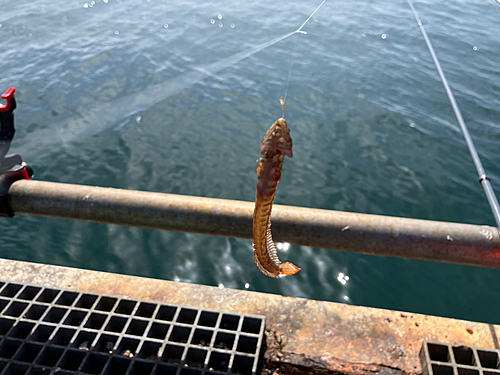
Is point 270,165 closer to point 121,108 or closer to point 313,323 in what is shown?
point 313,323

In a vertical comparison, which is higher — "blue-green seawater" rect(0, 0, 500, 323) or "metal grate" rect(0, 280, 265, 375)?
"metal grate" rect(0, 280, 265, 375)

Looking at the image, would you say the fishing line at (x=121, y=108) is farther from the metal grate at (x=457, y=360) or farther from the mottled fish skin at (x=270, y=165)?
the mottled fish skin at (x=270, y=165)

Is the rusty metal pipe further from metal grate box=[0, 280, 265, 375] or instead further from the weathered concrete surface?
the weathered concrete surface

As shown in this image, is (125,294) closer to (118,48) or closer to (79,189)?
(79,189)

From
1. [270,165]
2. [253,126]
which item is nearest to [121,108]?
[253,126]

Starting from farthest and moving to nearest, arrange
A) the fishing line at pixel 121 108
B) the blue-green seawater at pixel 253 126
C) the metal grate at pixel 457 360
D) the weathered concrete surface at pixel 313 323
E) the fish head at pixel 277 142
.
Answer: the fishing line at pixel 121 108, the blue-green seawater at pixel 253 126, the weathered concrete surface at pixel 313 323, the metal grate at pixel 457 360, the fish head at pixel 277 142

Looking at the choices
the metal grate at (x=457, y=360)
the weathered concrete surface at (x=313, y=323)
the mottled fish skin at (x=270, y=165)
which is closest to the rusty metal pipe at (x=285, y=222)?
the mottled fish skin at (x=270, y=165)

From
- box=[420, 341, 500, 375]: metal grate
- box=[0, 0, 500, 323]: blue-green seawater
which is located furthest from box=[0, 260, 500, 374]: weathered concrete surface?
box=[0, 0, 500, 323]: blue-green seawater
